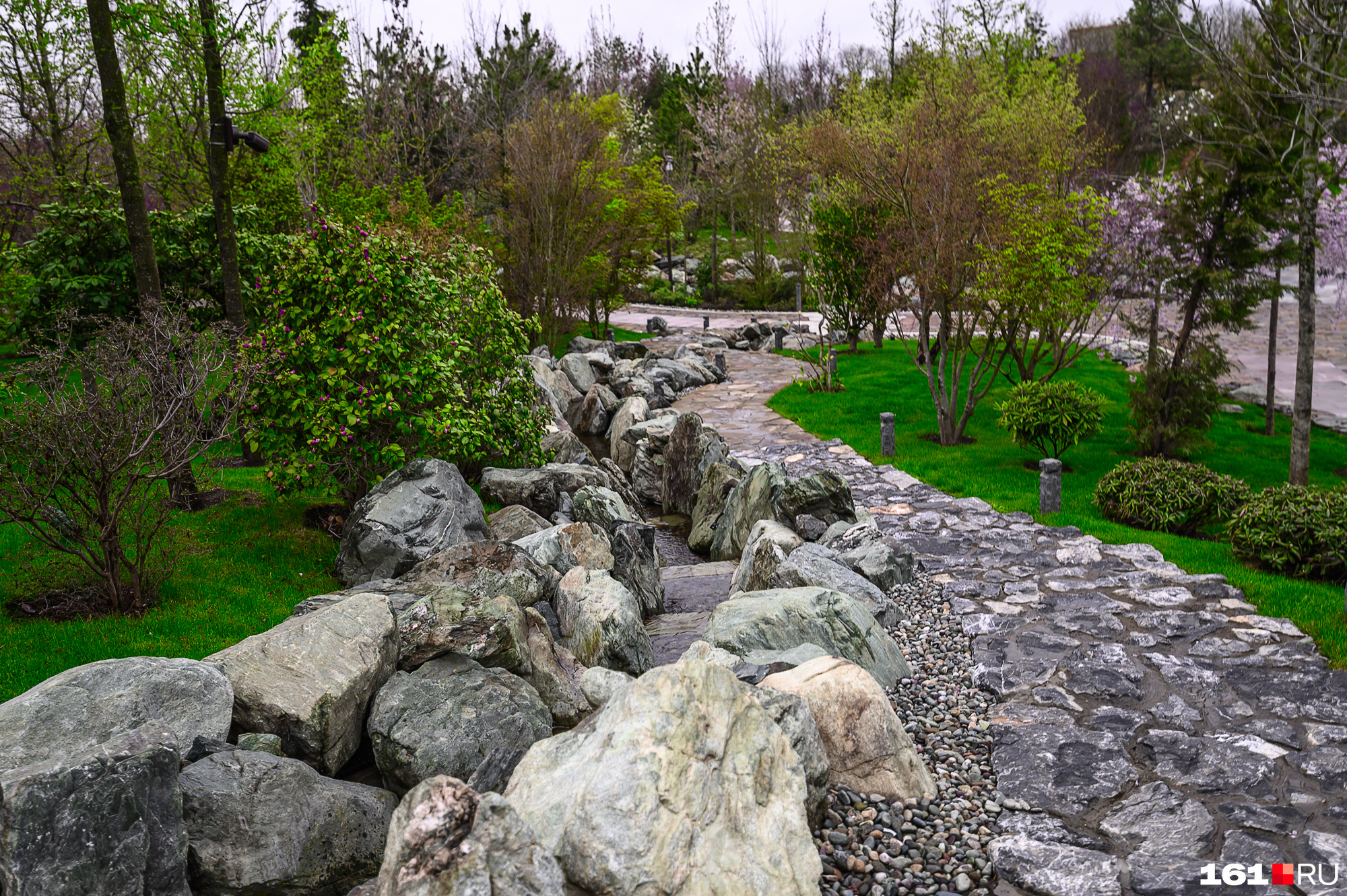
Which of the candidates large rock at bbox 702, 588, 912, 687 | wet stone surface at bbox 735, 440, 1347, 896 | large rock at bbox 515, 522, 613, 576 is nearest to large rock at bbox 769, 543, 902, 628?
wet stone surface at bbox 735, 440, 1347, 896

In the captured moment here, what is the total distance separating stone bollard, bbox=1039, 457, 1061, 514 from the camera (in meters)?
10.7

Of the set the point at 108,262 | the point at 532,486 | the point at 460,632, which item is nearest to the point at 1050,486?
the point at 532,486

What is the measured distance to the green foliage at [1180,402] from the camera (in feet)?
43.7

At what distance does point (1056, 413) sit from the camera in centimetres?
1316

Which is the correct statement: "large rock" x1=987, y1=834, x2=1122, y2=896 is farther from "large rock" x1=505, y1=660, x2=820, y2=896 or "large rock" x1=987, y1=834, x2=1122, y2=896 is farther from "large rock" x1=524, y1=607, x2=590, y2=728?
"large rock" x1=524, y1=607, x2=590, y2=728

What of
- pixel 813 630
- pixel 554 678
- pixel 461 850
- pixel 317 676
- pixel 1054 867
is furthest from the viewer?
pixel 813 630

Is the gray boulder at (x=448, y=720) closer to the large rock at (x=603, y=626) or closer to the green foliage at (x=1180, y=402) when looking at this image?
the large rock at (x=603, y=626)

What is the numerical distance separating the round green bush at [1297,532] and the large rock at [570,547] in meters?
6.64

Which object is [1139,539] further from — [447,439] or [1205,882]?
[447,439]

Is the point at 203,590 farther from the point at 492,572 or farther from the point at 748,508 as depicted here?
the point at 748,508

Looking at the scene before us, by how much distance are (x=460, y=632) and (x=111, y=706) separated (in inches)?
75.7

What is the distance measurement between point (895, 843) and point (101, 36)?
1000cm

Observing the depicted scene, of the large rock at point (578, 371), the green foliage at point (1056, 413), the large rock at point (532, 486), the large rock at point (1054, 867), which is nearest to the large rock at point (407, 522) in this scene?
the large rock at point (532, 486)

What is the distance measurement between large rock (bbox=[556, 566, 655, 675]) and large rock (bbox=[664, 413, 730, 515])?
5932mm
